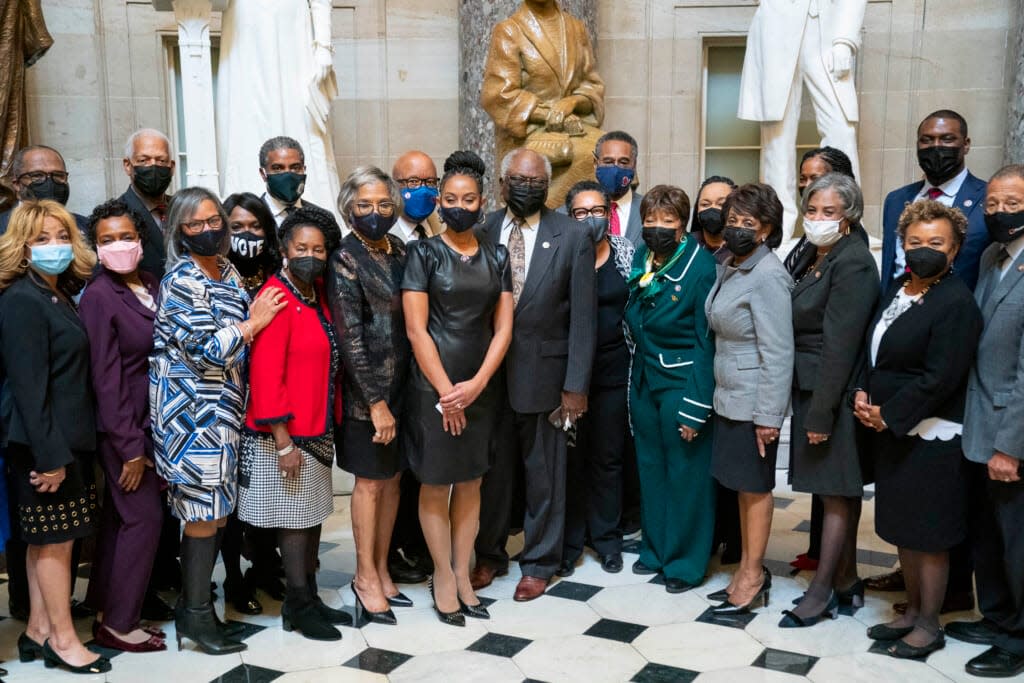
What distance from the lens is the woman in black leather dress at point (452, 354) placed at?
12.7 feet

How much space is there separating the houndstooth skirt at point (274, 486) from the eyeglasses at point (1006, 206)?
2.62 meters

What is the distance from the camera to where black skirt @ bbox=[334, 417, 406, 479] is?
3926 mm

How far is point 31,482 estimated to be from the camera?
3.50 m

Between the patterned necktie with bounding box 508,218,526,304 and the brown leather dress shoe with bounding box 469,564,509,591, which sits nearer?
the patterned necktie with bounding box 508,218,526,304

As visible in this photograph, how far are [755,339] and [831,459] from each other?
0.55 meters

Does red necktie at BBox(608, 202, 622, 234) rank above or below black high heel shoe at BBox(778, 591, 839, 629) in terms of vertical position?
above

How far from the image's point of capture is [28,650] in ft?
12.3

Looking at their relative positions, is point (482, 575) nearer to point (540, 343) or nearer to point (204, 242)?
point (540, 343)

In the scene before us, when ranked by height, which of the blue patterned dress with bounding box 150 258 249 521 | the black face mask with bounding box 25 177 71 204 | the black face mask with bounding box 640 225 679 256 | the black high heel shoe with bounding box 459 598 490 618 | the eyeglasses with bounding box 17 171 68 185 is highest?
the eyeglasses with bounding box 17 171 68 185

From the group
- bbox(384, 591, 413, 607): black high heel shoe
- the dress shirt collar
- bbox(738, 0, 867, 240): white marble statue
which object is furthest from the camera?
bbox(738, 0, 867, 240): white marble statue

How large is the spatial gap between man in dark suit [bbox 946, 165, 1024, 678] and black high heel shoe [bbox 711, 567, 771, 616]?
843 millimetres

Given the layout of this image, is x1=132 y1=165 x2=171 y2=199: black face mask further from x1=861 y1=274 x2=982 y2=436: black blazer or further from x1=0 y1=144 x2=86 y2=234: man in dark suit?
x1=861 y1=274 x2=982 y2=436: black blazer

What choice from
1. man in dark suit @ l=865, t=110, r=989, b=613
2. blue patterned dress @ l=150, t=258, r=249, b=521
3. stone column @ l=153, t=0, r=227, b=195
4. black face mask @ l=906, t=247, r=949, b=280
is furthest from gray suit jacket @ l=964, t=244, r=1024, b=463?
stone column @ l=153, t=0, r=227, b=195

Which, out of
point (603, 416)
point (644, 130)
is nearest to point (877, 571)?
point (603, 416)
